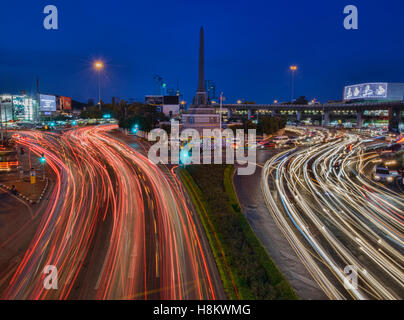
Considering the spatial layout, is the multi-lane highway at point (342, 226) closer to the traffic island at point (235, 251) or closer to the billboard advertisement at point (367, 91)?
the traffic island at point (235, 251)

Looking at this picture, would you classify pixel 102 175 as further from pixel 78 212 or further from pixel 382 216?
pixel 382 216

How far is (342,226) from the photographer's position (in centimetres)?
1667

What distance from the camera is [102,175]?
1092 inches

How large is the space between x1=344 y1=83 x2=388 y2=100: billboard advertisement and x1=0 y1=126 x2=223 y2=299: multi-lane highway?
3987 inches

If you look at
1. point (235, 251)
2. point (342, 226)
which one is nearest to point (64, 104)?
point (235, 251)

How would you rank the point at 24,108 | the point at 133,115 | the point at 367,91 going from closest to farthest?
the point at 133,115 → the point at 367,91 → the point at 24,108

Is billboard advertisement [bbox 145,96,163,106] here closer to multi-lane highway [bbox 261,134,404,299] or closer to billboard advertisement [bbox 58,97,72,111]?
billboard advertisement [bbox 58,97,72,111]

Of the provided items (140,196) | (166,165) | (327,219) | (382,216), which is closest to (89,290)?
(140,196)

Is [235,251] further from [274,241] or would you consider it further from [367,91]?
[367,91]

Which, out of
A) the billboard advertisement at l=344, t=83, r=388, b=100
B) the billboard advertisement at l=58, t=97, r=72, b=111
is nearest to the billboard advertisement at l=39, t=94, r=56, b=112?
the billboard advertisement at l=58, t=97, r=72, b=111

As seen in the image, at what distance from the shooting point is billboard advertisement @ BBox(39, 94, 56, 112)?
361 feet

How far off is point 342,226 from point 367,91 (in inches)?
Answer: 4078

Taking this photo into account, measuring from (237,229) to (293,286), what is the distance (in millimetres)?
4634

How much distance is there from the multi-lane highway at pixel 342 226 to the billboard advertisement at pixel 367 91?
83260 millimetres
